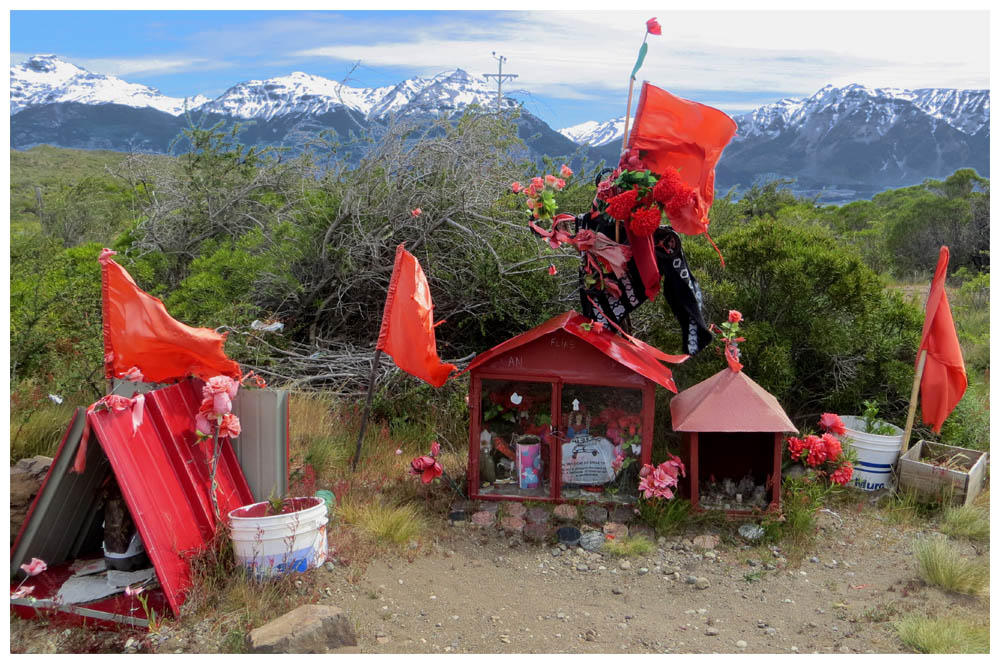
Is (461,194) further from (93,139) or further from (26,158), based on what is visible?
(93,139)

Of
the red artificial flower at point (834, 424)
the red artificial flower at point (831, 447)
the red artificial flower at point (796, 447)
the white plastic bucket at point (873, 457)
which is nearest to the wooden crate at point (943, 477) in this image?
the white plastic bucket at point (873, 457)

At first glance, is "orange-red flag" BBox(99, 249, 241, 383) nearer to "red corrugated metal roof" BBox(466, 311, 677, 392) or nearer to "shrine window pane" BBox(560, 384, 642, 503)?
"red corrugated metal roof" BBox(466, 311, 677, 392)

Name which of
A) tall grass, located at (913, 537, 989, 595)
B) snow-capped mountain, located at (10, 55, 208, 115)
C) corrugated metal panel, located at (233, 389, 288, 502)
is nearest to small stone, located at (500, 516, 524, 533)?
corrugated metal panel, located at (233, 389, 288, 502)

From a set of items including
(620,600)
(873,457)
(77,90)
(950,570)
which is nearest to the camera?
(620,600)

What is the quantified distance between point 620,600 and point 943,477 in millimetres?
2880

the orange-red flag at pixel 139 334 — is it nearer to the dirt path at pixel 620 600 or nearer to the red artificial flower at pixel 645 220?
the dirt path at pixel 620 600

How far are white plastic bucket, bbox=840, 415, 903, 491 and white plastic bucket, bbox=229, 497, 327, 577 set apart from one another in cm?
393

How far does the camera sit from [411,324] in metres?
5.11

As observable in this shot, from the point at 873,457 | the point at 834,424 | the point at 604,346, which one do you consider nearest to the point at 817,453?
the point at 834,424

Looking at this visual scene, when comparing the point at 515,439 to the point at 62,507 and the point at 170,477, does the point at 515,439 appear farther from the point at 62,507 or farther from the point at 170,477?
the point at 62,507

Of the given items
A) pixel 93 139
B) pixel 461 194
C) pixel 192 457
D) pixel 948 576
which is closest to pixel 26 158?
pixel 93 139

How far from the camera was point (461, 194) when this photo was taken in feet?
25.9

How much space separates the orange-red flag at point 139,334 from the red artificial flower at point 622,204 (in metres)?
2.55

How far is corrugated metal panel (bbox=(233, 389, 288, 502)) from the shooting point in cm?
480
